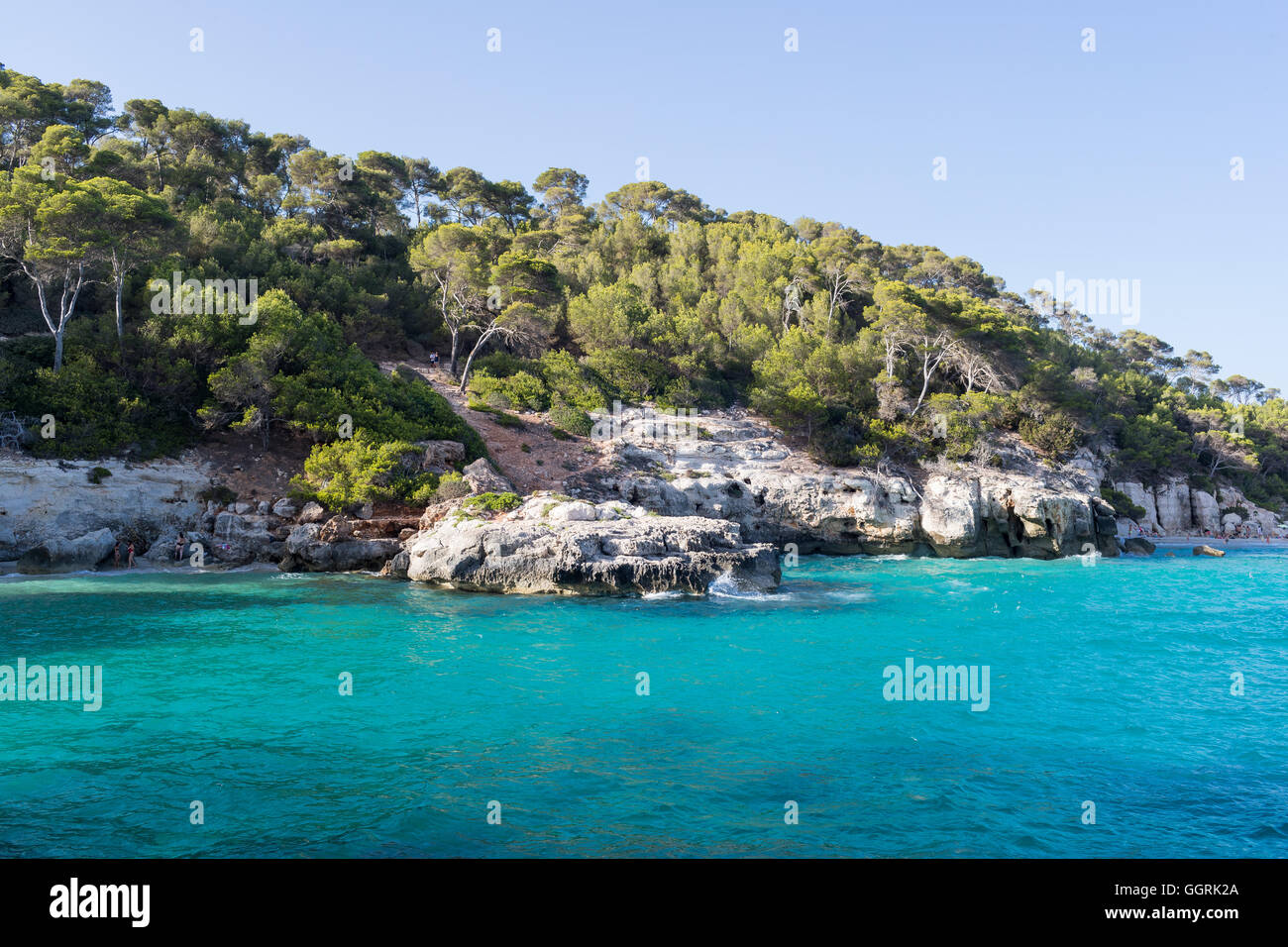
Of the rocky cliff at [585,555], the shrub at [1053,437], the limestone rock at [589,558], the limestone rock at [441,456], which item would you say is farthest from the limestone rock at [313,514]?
the shrub at [1053,437]

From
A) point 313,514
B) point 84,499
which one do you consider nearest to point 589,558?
point 313,514

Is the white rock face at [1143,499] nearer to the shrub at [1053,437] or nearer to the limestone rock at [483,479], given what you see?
the shrub at [1053,437]

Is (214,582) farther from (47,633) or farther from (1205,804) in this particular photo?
(1205,804)

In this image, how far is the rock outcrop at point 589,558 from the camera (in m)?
23.9

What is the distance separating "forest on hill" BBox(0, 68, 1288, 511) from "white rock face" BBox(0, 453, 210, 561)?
1137 mm

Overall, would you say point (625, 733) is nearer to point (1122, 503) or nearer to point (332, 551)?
point (332, 551)

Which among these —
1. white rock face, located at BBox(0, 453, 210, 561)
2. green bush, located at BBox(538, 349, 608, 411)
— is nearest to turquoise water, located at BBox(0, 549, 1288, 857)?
white rock face, located at BBox(0, 453, 210, 561)

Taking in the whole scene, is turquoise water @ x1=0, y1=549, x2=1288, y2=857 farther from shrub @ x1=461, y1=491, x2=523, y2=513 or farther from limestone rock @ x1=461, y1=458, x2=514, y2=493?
limestone rock @ x1=461, y1=458, x2=514, y2=493

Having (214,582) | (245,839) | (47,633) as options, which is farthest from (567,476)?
(245,839)

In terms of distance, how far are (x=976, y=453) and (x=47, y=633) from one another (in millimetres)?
41655

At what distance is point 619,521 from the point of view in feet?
83.7

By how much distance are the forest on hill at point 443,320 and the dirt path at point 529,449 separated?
1.06 m

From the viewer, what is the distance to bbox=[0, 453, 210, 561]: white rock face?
84.9ft

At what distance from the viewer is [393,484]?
29469 mm
